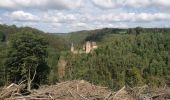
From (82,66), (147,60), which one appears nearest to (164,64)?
(147,60)

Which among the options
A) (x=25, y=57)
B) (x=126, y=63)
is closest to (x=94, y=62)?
(x=126, y=63)

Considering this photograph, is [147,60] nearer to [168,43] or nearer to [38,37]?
[168,43]

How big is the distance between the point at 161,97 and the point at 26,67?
37976 millimetres

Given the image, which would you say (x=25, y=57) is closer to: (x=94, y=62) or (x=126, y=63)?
(x=126, y=63)

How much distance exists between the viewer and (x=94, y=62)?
285 ft

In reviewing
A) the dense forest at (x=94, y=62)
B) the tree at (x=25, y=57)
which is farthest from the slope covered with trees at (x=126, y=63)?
the tree at (x=25, y=57)

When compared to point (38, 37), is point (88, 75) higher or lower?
lower

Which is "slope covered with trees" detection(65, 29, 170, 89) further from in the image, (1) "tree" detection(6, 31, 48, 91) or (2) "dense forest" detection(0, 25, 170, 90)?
(1) "tree" detection(6, 31, 48, 91)

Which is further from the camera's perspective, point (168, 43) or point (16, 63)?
point (168, 43)

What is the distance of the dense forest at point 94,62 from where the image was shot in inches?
1777

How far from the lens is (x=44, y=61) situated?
154ft

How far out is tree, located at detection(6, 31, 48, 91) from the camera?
44062mm

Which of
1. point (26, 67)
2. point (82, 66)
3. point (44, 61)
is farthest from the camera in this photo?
point (82, 66)

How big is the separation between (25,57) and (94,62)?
4315 cm
